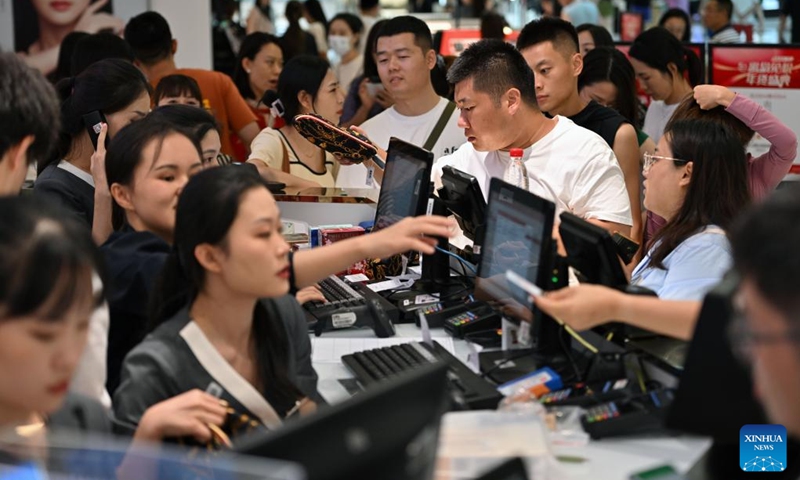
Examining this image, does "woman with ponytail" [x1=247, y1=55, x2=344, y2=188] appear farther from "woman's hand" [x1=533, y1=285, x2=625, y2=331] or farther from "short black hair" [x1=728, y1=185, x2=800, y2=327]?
"short black hair" [x1=728, y1=185, x2=800, y2=327]

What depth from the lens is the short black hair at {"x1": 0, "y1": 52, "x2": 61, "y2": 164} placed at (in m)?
2.31

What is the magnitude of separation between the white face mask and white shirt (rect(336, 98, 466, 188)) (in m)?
3.68

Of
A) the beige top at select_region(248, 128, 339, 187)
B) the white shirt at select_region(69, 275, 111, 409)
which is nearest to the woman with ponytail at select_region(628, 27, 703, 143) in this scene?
the beige top at select_region(248, 128, 339, 187)

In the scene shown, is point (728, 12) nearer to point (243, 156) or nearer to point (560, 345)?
point (243, 156)

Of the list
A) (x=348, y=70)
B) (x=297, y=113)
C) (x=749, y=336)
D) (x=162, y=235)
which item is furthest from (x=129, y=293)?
(x=348, y=70)

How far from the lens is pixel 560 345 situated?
271 centimetres

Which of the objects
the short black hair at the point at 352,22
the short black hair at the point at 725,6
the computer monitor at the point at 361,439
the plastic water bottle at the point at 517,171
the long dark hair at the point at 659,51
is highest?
the short black hair at the point at 725,6

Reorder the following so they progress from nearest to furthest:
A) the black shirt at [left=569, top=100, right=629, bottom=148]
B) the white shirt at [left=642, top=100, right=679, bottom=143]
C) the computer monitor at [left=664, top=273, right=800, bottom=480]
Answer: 1. the computer monitor at [left=664, top=273, right=800, bottom=480]
2. the black shirt at [left=569, top=100, right=629, bottom=148]
3. the white shirt at [left=642, top=100, right=679, bottom=143]

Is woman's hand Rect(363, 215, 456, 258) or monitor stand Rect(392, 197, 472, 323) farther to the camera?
monitor stand Rect(392, 197, 472, 323)

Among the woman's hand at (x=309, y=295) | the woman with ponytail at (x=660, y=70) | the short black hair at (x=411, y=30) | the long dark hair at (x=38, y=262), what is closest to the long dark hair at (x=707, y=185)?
the woman's hand at (x=309, y=295)

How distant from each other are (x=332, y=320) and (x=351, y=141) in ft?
3.75

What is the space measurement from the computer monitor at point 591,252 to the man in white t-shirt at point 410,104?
232 cm

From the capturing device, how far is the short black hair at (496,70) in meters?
4.07

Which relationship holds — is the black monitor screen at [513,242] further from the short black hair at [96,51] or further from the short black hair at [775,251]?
the short black hair at [96,51]
